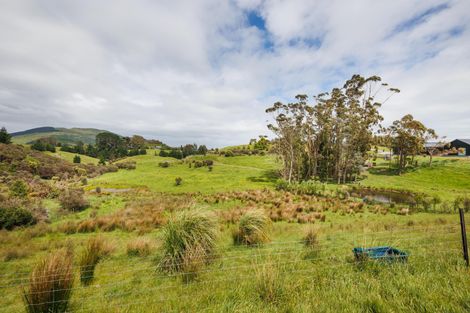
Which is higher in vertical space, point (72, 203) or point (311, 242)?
point (311, 242)

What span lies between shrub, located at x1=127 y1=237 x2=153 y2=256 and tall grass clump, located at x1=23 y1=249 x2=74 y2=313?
12.5 ft

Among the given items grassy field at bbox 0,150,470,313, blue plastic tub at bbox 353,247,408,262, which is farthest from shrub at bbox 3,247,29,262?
blue plastic tub at bbox 353,247,408,262

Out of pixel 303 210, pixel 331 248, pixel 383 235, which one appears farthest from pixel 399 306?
pixel 303 210

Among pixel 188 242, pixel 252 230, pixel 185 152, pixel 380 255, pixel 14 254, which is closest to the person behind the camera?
pixel 380 255

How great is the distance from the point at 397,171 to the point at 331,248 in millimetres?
48273

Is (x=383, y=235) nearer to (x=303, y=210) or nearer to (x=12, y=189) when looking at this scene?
(x=303, y=210)

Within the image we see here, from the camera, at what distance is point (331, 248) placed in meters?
7.32

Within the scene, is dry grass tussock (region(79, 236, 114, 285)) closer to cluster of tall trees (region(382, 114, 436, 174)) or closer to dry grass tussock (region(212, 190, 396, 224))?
dry grass tussock (region(212, 190, 396, 224))

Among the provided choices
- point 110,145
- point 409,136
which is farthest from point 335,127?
point 110,145

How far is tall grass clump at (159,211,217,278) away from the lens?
19.0 feet

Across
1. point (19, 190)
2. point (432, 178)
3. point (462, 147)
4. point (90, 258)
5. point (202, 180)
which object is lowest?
point (202, 180)

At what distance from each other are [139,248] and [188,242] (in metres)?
3.05

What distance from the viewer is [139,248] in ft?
26.5

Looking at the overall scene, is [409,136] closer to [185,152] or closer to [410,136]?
[410,136]
